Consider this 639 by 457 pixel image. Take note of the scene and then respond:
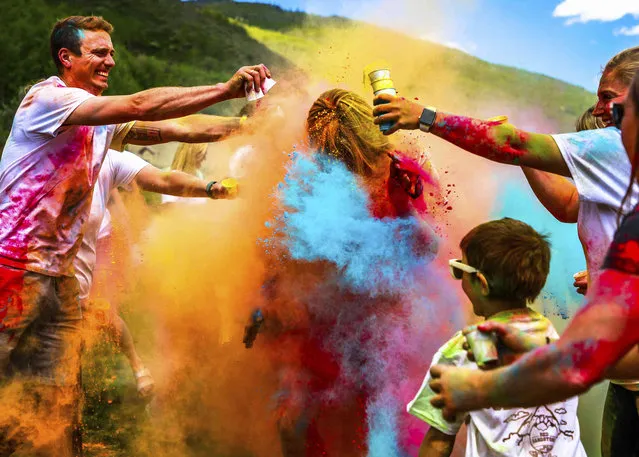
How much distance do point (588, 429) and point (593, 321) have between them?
12.4ft

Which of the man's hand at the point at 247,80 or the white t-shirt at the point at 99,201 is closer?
the man's hand at the point at 247,80

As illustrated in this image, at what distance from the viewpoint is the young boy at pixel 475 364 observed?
246cm

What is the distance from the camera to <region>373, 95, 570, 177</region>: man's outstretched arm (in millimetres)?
2445

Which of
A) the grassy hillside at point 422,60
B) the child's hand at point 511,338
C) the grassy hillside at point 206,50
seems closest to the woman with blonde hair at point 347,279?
the grassy hillside at point 422,60

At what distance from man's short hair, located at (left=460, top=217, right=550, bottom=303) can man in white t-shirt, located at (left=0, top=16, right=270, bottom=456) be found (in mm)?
1398

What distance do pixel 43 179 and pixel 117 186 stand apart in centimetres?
120

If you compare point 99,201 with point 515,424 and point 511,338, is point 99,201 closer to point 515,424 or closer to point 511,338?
point 515,424

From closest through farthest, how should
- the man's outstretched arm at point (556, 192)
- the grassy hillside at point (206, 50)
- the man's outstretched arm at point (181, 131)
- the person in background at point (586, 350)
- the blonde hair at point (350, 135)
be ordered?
the person in background at point (586, 350), the man's outstretched arm at point (556, 192), the blonde hair at point (350, 135), the man's outstretched arm at point (181, 131), the grassy hillside at point (206, 50)

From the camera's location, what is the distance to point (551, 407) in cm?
248

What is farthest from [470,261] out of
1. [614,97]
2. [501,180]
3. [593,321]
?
[501,180]

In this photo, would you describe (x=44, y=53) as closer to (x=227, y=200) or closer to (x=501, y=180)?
(x=227, y=200)

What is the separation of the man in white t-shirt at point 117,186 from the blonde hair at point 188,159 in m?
1.02

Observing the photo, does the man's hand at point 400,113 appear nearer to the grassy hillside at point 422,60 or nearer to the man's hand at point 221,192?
the man's hand at point 221,192

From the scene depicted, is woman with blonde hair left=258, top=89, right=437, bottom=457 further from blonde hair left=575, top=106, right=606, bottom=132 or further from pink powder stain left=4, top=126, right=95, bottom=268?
pink powder stain left=4, top=126, right=95, bottom=268
